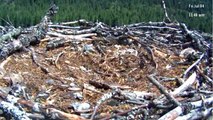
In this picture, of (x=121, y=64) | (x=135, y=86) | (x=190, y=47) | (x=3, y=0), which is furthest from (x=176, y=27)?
(x=3, y=0)

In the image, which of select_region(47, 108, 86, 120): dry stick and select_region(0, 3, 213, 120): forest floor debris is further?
select_region(0, 3, 213, 120): forest floor debris

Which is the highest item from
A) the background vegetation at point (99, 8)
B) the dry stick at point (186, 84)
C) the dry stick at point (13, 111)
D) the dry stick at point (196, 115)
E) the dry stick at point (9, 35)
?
the dry stick at point (9, 35)

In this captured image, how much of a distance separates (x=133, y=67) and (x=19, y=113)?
1.66 m

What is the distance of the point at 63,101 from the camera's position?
3188 millimetres

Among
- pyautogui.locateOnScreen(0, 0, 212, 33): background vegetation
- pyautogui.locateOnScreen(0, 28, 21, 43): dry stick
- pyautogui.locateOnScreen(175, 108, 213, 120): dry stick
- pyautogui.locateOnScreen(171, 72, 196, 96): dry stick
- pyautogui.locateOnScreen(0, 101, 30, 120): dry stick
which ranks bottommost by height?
pyautogui.locateOnScreen(0, 0, 212, 33): background vegetation

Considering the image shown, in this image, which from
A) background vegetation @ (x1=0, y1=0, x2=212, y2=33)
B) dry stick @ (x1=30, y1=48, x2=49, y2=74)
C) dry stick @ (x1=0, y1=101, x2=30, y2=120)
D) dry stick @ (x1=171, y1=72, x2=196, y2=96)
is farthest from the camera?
background vegetation @ (x1=0, y1=0, x2=212, y2=33)

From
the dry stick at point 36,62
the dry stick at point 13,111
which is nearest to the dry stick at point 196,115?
the dry stick at point 13,111

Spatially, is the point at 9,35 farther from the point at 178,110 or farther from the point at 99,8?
the point at 99,8

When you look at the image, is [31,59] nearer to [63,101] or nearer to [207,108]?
[63,101]

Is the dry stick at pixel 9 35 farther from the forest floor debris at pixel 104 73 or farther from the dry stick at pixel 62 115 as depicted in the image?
the dry stick at pixel 62 115

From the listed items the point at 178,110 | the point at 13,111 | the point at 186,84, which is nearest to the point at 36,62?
the point at 13,111

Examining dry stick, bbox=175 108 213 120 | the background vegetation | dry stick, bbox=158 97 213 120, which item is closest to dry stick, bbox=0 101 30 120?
dry stick, bbox=158 97 213 120

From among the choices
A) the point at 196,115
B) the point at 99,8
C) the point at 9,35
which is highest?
the point at 9,35

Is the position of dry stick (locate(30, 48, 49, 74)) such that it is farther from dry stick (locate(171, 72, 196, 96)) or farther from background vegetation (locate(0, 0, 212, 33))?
background vegetation (locate(0, 0, 212, 33))
